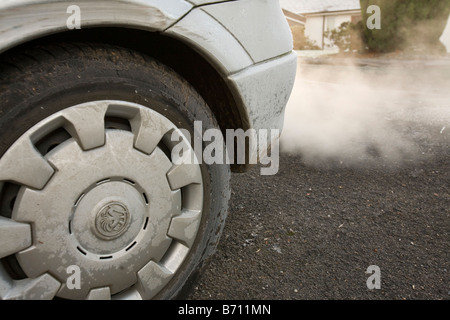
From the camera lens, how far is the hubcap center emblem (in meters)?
1.46

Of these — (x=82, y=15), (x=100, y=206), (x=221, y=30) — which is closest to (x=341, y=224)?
(x=221, y=30)

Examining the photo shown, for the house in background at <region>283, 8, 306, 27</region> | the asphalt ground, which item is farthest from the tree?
the house in background at <region>283, 8, 306, 27</region>

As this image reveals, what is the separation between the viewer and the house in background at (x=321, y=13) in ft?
81.2

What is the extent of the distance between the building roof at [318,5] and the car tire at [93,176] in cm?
2457

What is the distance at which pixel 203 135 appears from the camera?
1.73 meters

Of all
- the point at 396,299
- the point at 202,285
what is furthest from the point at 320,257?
the point at 202,285

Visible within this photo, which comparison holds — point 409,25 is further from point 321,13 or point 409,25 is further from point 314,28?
point 314,28

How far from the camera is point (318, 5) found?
26891mm

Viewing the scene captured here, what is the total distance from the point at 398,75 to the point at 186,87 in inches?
385

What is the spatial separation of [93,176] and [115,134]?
0.53 feet

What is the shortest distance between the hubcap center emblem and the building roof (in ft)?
81.3

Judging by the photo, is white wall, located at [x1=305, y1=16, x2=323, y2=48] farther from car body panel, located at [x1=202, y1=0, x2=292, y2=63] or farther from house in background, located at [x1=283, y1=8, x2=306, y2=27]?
car body panel, located at [x1=202, y1=0, x2=292, y2=63]

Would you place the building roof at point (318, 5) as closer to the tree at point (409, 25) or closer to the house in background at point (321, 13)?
the house in background at point (321, 13)
